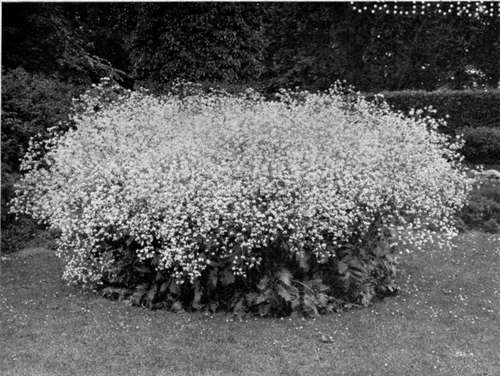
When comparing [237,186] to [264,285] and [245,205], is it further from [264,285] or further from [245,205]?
[264,285]

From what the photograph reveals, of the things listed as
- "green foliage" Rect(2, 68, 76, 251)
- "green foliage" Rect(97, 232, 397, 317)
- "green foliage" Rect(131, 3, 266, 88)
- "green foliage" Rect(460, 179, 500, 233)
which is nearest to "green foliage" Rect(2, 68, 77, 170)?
"green foliage" Rect(2, 68, 76, 251)

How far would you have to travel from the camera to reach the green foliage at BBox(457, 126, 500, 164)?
13.5 metres

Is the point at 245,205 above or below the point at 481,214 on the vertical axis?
below

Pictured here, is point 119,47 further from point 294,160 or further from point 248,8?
point 294,160

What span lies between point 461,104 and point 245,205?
36.8 feet

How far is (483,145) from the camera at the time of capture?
44.7 feet

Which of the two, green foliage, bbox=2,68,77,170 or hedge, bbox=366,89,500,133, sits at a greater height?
hedge, bbox=366,89,500,133

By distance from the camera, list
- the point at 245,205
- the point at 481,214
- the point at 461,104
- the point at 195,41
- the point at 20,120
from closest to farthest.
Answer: the point at 245,205 < the point at 20,120 < the point at 481,214 < the point at 195,41 < the point at 461,104

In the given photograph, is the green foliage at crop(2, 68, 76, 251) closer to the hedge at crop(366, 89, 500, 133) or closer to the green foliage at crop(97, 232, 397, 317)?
the green foliage at crop(97, 232, 397, 317)

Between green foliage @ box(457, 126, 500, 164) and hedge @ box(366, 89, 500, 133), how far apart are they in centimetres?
118

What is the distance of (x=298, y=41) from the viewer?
78.7 ft

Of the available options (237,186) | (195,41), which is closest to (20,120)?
(195,41)

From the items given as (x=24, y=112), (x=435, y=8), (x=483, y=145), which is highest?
(x=435, y=8)

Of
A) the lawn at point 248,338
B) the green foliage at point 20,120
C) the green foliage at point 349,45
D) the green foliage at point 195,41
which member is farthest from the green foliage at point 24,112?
the green foliage at point 349,45
